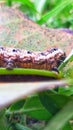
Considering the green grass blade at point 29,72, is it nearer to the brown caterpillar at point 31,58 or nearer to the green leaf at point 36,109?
the green leaf at point 36,109

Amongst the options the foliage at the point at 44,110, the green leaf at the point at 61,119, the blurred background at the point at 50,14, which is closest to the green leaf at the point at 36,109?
the foliage at the point at 44,110

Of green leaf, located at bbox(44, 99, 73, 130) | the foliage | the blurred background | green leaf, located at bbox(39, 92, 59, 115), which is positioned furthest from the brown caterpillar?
the blurred background

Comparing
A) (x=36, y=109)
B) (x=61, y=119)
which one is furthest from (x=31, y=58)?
(x=61, y=119)

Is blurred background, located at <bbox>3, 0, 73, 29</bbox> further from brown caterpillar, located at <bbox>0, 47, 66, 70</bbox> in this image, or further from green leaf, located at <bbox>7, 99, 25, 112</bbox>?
green leaf, located at <bbox>7, 99, 25, 112</bbox>

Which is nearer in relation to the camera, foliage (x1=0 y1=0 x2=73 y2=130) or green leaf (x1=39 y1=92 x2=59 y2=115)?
foliage (x1=0 y1=0 x2=73 y2=130)

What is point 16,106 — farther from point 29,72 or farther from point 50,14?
point 50,14

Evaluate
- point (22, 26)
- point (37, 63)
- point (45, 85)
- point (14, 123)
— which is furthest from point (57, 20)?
point (45, 85)

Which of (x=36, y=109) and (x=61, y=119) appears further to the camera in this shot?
(x=36, y=109)

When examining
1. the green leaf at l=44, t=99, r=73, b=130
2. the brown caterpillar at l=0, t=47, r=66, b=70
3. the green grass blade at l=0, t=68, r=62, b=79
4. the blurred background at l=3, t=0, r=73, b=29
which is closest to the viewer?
the green leaf at l=44, t=99, r=73, b=130

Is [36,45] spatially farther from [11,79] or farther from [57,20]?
[57,20]
